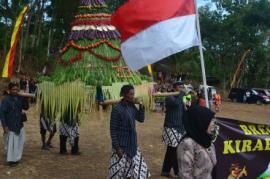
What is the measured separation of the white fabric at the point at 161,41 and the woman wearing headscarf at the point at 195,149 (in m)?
1.10

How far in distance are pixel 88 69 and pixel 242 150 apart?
3242mm

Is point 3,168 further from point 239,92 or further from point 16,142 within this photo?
point 239,92

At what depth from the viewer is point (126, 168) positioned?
684cm

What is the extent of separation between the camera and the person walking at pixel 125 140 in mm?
6738

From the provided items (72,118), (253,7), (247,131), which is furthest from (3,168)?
(253,7)

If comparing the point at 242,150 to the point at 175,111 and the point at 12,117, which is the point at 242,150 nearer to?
the point at 175,111

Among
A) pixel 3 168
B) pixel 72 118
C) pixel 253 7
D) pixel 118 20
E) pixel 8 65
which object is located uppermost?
pixel 253 7

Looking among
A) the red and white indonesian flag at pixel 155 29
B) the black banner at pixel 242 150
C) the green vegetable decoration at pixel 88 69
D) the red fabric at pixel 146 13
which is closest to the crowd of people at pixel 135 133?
the black banner at pixel 242 150

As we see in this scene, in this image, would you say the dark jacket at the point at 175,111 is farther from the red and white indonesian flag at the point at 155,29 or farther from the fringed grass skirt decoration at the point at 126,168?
the red and white indonesian flag at the point at 155,29

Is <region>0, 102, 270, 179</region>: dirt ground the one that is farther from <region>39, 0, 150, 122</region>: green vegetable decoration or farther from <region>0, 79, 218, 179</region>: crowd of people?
<region>39, 0, 150, 122</region>: green vegetable decoration

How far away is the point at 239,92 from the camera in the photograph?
41.7m

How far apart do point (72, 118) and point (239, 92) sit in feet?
111

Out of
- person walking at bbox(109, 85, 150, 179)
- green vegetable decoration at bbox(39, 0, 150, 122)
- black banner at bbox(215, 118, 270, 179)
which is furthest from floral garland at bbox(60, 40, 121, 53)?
black banner at bbox(215, 118, 270, 179)

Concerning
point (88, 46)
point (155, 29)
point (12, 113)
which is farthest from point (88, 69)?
point (155, 29)
